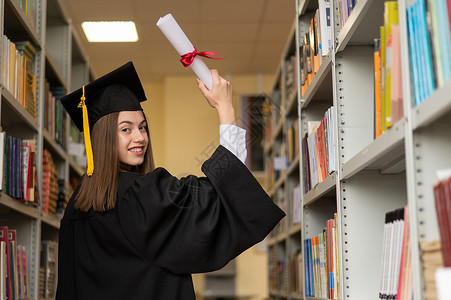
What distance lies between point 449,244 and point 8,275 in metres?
1.97

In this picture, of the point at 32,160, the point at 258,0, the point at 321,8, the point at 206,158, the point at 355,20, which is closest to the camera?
the point at 355,20

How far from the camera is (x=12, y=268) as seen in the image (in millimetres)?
2617

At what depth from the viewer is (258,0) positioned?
5.20m

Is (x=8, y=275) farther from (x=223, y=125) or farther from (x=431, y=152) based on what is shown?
(x=431, y=152)

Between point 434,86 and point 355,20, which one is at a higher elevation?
point 355,20

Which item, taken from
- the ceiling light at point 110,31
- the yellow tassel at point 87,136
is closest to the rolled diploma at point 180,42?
the yellow tassel at point 87,136

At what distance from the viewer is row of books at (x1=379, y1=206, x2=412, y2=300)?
1.44 meters

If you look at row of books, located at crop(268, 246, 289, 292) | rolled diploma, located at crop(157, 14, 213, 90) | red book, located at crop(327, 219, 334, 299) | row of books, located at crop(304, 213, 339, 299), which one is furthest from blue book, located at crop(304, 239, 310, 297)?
row of books, located at crop(268, 246, 289, 292)

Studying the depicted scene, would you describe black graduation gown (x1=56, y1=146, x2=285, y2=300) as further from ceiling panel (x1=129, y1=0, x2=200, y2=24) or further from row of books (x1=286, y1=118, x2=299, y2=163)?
ceiling panel (x1=129, y1=0, x2=200, y2=24)

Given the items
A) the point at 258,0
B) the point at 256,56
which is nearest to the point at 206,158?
the point at 258,0

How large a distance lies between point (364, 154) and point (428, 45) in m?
0.52

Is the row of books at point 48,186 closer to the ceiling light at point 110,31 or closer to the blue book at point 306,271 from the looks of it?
the blue book at point 306,271

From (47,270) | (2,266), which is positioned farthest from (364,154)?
(47,270)

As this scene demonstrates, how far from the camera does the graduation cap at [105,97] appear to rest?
2277 mm
